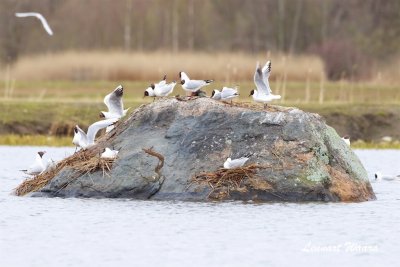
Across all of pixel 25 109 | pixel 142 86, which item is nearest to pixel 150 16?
pixel 142 86

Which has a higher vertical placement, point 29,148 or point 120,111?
point 120,111

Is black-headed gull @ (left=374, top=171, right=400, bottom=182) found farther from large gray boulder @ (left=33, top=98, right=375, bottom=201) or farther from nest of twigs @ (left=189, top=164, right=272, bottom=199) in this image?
nest of twigs @ (left=189, top=164, right=272, bottom=199)

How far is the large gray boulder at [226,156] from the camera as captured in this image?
48.7 feet

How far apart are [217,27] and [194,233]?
23786 millimetres

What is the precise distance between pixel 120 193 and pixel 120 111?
70.1 inches

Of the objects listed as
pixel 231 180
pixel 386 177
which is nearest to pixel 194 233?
pixel 231 180

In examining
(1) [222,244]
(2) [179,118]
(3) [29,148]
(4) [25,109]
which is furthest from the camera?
(4) [25,109]

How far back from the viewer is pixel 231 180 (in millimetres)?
14891

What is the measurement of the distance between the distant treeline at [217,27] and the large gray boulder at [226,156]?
670 inches

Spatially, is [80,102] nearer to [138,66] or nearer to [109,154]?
[138,66]

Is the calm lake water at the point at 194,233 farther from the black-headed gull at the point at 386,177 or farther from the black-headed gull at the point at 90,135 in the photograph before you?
the black-headed gull at the point at 386,177

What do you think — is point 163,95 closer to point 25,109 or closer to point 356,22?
point 25,109

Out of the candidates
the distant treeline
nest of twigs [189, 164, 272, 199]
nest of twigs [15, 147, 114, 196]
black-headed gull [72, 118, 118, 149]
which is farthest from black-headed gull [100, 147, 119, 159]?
the distant treeline

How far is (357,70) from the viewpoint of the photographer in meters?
34.9
